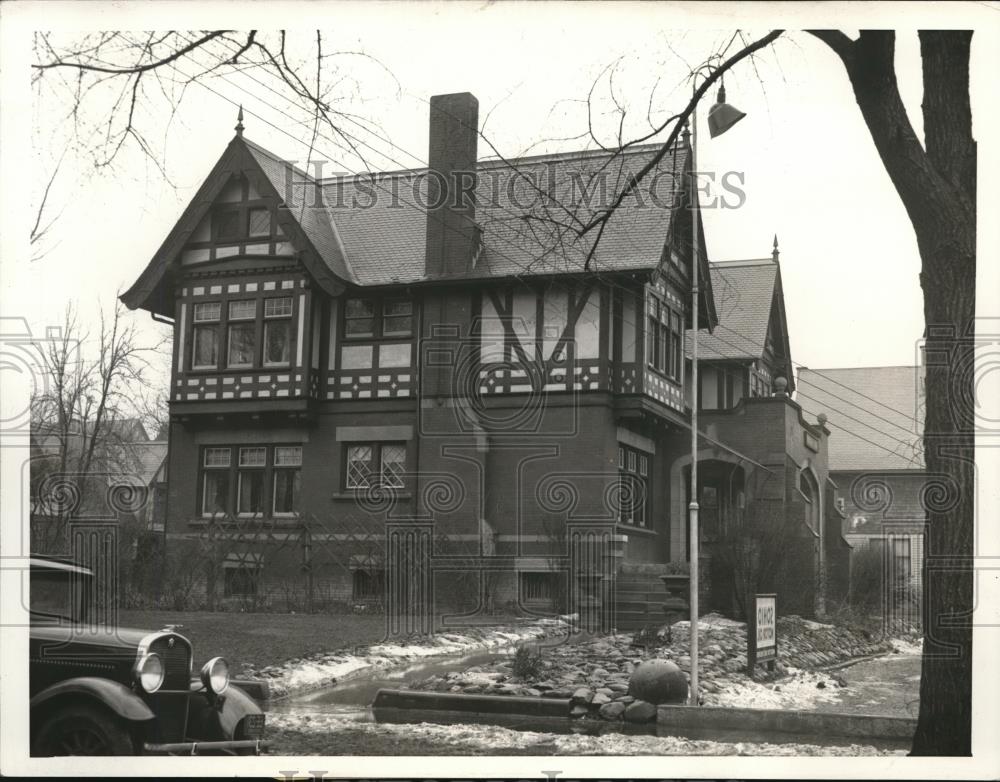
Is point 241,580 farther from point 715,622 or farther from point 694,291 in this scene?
point 694,291

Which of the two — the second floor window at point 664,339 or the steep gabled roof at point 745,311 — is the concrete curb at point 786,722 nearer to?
the second floor window at point 664,339

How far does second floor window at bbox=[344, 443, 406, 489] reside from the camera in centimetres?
1019

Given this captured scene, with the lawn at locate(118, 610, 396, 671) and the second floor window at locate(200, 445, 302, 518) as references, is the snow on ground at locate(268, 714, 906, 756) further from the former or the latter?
the second floor window at locate(200, 445, 302, 518)

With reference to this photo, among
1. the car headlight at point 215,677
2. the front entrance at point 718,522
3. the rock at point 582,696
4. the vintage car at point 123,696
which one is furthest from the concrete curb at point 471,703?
the front entrance at point 718,522

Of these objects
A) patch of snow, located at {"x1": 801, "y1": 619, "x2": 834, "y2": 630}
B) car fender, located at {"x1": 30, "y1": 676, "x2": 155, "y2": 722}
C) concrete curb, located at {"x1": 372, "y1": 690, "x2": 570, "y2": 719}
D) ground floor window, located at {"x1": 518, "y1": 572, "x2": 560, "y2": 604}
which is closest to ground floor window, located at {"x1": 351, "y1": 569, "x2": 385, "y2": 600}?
ground floor window, located at {"x1": 518, "y1": 572, "x2": 560, "y2": 604}

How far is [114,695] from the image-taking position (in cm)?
660

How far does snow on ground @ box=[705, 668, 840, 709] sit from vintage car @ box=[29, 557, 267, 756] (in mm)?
3952

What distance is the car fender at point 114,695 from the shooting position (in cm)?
659

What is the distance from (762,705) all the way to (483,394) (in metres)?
3.44

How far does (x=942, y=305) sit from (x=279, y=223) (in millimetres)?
5607

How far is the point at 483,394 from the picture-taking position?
973 cm

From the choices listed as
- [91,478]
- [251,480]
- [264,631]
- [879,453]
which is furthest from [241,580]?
[879,453]

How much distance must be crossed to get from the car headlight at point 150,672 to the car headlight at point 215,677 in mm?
283

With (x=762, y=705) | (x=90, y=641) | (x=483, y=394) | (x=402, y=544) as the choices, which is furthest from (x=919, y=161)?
(x=90, y=641)
